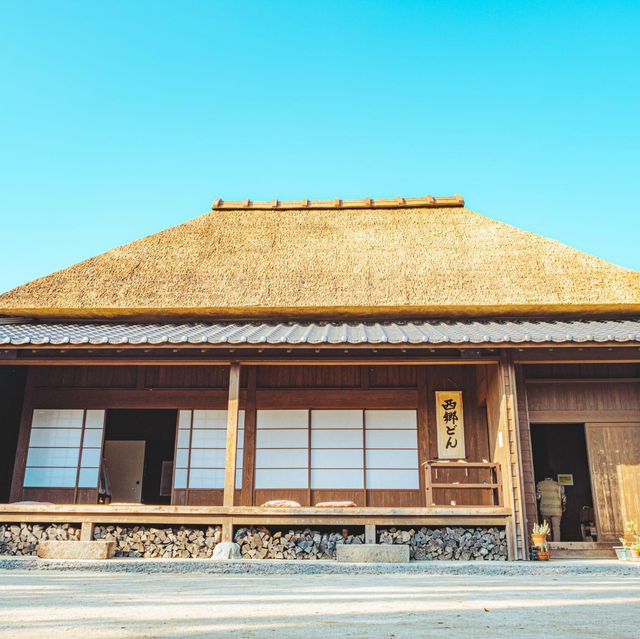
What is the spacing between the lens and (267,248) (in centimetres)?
978

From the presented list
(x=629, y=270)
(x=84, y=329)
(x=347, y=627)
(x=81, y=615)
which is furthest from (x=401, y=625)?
(x=629, y=270)

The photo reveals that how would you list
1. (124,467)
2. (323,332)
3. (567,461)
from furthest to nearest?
(124,467)
(567,461)
(323,332)

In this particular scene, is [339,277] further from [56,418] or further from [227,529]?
[56,418]

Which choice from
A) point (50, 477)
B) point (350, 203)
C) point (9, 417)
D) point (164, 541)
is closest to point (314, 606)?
point (164, 541)

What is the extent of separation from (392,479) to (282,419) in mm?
1605

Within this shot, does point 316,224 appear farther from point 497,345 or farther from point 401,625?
point 401,625

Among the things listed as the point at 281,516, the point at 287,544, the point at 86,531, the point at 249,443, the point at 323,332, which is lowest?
the point at 287,544

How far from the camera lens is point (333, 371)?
28.1ft

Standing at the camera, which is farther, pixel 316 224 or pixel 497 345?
pixel 316 224

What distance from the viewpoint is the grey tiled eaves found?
265 inches

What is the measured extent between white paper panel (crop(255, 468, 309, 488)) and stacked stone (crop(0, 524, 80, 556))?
2.34 m

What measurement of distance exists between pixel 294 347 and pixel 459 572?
2702 mm

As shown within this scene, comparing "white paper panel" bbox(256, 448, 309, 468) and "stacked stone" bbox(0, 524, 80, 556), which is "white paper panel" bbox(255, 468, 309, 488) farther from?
"stacked stone" bbox(0, 524, 80, 556)

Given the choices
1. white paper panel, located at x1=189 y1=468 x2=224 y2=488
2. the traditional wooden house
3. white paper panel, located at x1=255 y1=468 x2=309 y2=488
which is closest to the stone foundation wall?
the traditional wooden house
